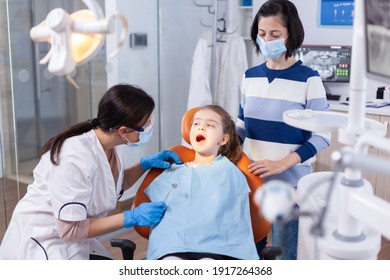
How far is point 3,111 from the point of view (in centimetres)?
274

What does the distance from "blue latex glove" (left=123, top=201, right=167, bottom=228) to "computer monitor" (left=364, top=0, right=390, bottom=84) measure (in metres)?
1.04

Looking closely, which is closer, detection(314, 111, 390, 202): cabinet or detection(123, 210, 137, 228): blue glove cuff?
→ detection(123, 210, 137, 228): blue glove cuff

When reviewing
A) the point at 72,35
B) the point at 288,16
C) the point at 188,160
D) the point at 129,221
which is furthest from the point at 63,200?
the point at 288,16

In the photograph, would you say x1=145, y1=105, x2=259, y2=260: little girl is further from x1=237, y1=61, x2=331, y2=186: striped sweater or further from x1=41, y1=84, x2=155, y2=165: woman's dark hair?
x1=41, y1=84, x2=155, y2=165: woman's dark hair

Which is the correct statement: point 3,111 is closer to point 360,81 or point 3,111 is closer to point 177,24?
point 177,24

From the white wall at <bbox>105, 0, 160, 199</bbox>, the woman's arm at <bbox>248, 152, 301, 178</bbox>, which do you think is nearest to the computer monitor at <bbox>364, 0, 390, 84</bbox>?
the woman's arm at <bbox>248, 152, 301, 178</bbox>

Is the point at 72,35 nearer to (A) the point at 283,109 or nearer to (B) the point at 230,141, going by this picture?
(A) the point at 283,109

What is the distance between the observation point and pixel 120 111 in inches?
64.0

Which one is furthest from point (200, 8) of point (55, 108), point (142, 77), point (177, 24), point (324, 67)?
point (55, 108)

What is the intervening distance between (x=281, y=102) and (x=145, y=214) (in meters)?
0.64

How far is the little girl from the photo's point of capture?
5.50ft

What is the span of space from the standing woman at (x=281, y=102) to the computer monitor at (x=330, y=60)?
1.93 m

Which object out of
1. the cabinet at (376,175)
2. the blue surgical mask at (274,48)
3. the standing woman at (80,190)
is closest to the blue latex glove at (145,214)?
the standing woman at (80,190)

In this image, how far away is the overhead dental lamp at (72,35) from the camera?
35.2 inches
